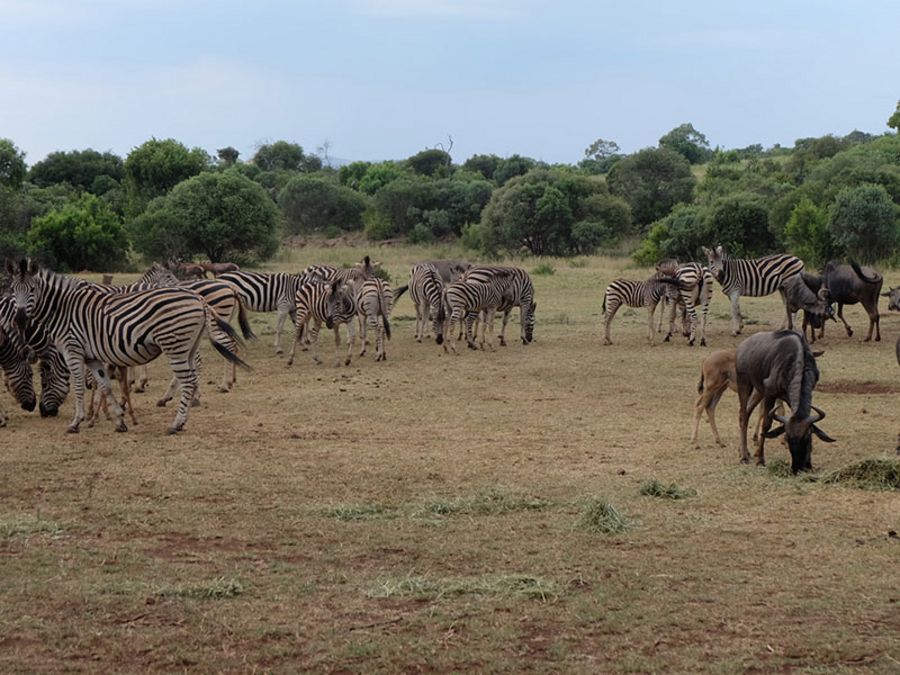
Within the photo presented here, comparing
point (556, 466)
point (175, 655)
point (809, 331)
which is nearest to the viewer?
point (175, 655)

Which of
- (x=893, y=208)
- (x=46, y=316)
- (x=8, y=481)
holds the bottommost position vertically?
(x=8, y=481)

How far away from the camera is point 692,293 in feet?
69.6

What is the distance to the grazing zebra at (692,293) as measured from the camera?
21.0 m

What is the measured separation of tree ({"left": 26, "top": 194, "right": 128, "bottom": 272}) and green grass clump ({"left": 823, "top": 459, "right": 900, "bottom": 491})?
30909mm

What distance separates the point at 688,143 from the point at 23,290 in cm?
8490

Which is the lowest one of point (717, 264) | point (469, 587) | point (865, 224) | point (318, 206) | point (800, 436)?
point (469, 587)

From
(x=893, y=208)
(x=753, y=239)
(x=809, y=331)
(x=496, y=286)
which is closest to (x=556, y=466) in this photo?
(x=496, y=286)

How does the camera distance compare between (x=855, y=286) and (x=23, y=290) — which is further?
(x=855, y=286)

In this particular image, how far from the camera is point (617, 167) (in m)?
64.2

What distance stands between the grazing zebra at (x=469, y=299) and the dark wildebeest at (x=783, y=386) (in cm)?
979

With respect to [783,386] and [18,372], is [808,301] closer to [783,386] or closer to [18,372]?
[783,386]

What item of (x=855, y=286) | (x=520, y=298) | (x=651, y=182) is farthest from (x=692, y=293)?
(x=651, y=182)

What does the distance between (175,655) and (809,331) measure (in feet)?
62.3

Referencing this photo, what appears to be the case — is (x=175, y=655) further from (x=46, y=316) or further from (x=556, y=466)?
(x=46, y=316)
